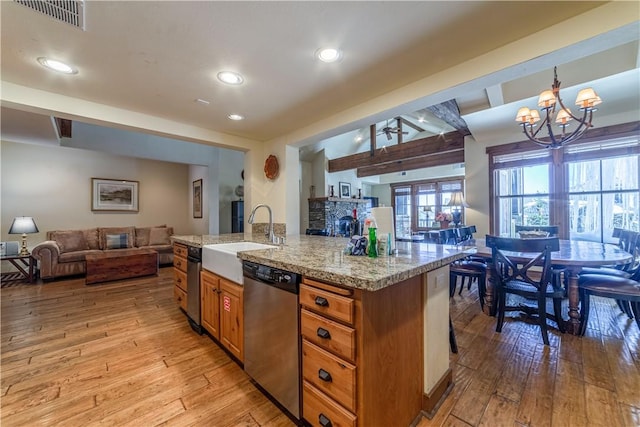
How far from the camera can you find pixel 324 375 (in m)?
1.29

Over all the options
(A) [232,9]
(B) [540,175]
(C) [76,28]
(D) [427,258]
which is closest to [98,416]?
(D) [427,258]

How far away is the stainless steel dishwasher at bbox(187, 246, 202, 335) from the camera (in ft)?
8.37

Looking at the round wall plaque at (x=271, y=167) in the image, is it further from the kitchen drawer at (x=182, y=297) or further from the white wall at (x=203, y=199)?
the white wall at (x=203, y=199)

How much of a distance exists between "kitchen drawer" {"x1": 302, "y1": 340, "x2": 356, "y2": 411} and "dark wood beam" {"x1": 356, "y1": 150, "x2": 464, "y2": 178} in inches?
254

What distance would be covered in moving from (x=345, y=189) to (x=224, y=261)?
727 cm


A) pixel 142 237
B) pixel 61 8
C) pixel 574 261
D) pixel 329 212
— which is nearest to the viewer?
pixel 61 8

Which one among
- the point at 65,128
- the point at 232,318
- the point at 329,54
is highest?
the point at 65,128

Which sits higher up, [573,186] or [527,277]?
[573,186]

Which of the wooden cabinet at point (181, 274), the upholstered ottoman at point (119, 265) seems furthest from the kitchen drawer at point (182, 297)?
the upholstered ottoman at point (119, 265)

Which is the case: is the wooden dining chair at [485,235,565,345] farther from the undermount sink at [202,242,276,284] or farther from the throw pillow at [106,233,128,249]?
the throw pillow at [106,233,128,249]

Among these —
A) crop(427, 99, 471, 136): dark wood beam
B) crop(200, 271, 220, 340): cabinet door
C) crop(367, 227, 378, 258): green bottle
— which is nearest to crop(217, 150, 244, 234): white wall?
crop(200, 271, 220, 340): cabinet door

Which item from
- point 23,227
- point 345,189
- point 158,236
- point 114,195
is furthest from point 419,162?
point 23,227

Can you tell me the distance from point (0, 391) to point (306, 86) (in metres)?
3.11

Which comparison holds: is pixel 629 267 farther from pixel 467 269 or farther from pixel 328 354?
pixel 328 354
